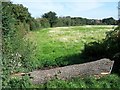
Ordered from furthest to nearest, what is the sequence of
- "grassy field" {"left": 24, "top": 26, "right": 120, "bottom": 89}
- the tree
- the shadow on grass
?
the tree → the shadow on grass → "grassy field" {"left": 24, "top": 26, "right": 120, "bottom": 89}

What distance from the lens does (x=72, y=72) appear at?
418 inches

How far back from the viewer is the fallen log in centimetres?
1002

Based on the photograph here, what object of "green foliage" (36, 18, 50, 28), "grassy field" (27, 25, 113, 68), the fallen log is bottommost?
"grassy field" (27, 25, 113, 68)

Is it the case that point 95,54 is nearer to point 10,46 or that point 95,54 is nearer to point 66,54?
point 66,54

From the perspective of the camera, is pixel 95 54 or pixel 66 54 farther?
pixel 66 54

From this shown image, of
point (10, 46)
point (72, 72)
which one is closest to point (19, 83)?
point (10, 46)

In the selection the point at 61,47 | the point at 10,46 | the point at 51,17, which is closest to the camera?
the point at 10,46

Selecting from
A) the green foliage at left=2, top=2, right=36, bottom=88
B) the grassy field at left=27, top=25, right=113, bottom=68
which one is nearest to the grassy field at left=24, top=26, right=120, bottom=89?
the grassy field at left=27, top=25, right=113, bottom=68

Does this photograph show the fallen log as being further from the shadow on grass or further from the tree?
the tree

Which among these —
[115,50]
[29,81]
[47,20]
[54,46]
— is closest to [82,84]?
[29,81]

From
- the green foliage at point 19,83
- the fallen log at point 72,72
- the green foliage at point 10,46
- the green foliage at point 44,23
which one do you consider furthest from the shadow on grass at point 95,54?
the green foliage at point 44,23

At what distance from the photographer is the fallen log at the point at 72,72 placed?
32.9 feet

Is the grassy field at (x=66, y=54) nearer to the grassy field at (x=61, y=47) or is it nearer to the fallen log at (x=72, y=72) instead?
the grassy field at (x=61, y=47)

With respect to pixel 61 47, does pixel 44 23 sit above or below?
above
